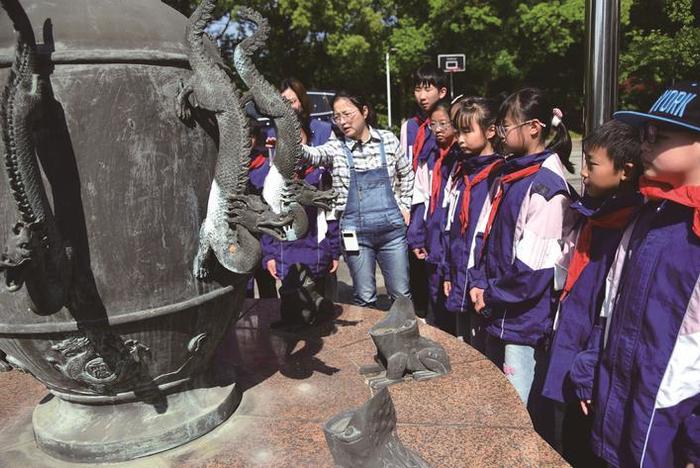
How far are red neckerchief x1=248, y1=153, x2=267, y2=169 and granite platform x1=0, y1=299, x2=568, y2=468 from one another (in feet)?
4.81

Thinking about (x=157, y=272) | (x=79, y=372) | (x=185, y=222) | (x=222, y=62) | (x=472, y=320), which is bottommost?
(x=472, y=320)

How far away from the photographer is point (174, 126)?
228cm

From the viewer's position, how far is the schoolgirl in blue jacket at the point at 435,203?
441 centimetres

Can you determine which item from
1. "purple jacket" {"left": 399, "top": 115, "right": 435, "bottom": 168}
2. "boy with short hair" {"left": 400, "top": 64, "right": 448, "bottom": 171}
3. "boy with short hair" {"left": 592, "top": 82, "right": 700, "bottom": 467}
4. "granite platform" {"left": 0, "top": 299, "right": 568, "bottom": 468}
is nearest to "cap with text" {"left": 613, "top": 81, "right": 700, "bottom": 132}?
"boy with short hair" {"left": 592, "top": 82, "right": 700, "bottom": 467}

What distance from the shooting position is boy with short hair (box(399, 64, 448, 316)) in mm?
5109

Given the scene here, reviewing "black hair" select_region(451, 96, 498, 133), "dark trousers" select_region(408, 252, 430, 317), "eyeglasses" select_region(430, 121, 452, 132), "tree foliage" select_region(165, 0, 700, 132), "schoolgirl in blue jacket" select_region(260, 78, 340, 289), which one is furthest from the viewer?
"tree foliage" select_region(165, 0, 700, 132)

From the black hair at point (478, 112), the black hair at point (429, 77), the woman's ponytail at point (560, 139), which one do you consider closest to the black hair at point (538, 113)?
the woman's ponytail at point (560, 139)

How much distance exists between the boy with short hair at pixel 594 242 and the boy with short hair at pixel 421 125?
213 cm

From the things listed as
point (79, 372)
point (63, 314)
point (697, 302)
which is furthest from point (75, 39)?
point (697, 302)

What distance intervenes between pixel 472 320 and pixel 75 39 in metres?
2.59

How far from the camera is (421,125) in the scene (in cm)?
525

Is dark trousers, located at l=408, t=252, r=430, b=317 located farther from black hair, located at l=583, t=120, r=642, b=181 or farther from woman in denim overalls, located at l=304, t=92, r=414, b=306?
black hair, located at l=583, t=120, r=642, b=181

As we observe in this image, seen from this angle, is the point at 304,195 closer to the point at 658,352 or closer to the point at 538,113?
the point at 658,352

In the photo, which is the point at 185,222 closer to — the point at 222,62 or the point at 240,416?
the point at 222,62
